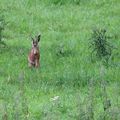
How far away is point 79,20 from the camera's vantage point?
56.6ft

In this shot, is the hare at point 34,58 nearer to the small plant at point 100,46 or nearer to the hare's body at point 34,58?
the hare's body at point 34,58

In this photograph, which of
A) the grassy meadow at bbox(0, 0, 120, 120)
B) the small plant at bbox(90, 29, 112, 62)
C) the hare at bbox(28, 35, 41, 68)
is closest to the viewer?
the grassy meadow at bbox(0, 0, 120, 120)

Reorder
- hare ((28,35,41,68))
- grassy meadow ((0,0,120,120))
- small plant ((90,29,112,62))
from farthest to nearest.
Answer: small plant ((90,29,112,62)), hare ((28,35,41,68)), grassy meadow ((0,0,120,120))

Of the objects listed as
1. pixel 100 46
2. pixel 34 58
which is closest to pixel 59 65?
pixel 34 58

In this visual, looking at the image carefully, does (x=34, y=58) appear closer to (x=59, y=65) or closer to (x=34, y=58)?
(x=34, y=58)

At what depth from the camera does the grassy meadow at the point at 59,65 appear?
25.2ft

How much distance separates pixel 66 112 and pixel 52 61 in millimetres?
4035

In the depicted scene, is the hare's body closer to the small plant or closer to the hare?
the hare

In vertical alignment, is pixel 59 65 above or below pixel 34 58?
below

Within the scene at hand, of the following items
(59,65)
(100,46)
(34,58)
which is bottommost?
(59,65)

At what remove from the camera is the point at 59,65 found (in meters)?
12.7

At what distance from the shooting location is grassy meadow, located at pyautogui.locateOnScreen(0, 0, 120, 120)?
767cm

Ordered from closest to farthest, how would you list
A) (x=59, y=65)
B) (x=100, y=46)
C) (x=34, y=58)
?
(x=34, y=58) → (x=59, y=65) → (x=100, y=46)

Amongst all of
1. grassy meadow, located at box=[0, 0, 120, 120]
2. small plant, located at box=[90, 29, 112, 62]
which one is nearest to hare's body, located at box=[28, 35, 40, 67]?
grassy meadow, located at box=[0, 0, 120, 120]
